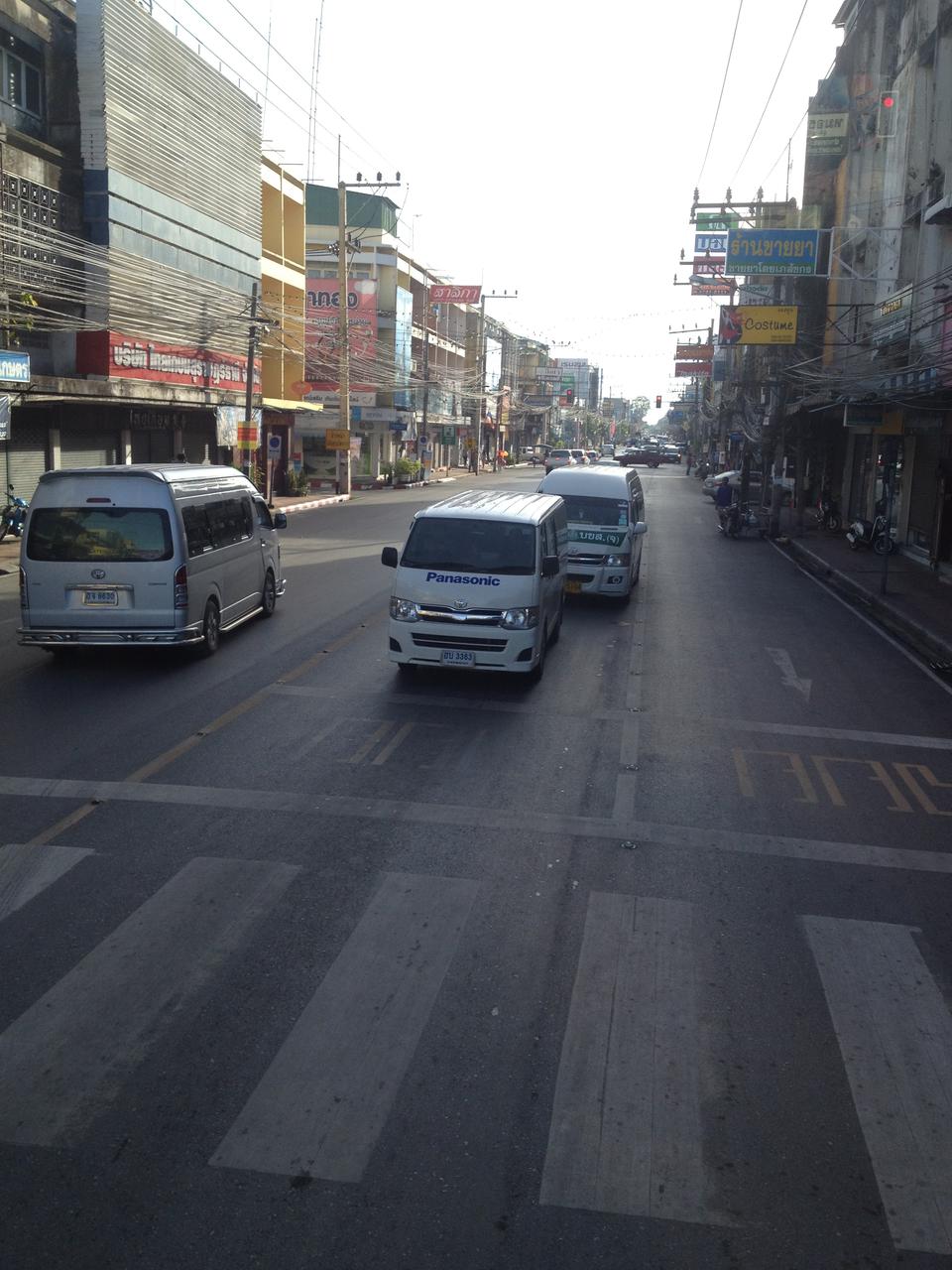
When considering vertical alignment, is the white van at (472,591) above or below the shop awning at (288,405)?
below

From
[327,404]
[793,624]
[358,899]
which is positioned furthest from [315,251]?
[358,899]

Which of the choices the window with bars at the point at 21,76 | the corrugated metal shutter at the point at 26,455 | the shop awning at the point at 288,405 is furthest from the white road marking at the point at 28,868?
the shop awning at the point at 288,405

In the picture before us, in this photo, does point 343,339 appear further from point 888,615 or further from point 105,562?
point 105,562

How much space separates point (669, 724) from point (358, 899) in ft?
18.0

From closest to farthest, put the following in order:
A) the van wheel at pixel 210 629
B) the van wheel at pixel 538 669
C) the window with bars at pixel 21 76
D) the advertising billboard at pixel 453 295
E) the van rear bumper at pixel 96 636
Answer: the van rear bumper at pixel 96 636, the van wheel at pixel 538 669, the van wheel at pixel 210 629, the window with bars at pixel 21 76, the advertising billboard at pixel 453 295

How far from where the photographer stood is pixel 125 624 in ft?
42.5

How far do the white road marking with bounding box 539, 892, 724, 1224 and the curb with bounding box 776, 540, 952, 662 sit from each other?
37.1 ft

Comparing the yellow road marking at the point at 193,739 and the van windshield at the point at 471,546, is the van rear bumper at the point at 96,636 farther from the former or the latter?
the van windshield at the point at 471,546

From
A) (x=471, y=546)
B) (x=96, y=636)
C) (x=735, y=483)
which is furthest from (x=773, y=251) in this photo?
(x=96, y=636)

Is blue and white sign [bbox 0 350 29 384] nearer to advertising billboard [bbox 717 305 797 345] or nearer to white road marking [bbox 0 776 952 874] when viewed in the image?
white road marking [bbox 0 776 952 874]

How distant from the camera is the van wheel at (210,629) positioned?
13961 millimetres

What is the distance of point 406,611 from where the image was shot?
1259cm

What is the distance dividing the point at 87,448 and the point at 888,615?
71.0 feet

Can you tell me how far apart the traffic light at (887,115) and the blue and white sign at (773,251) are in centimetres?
329
